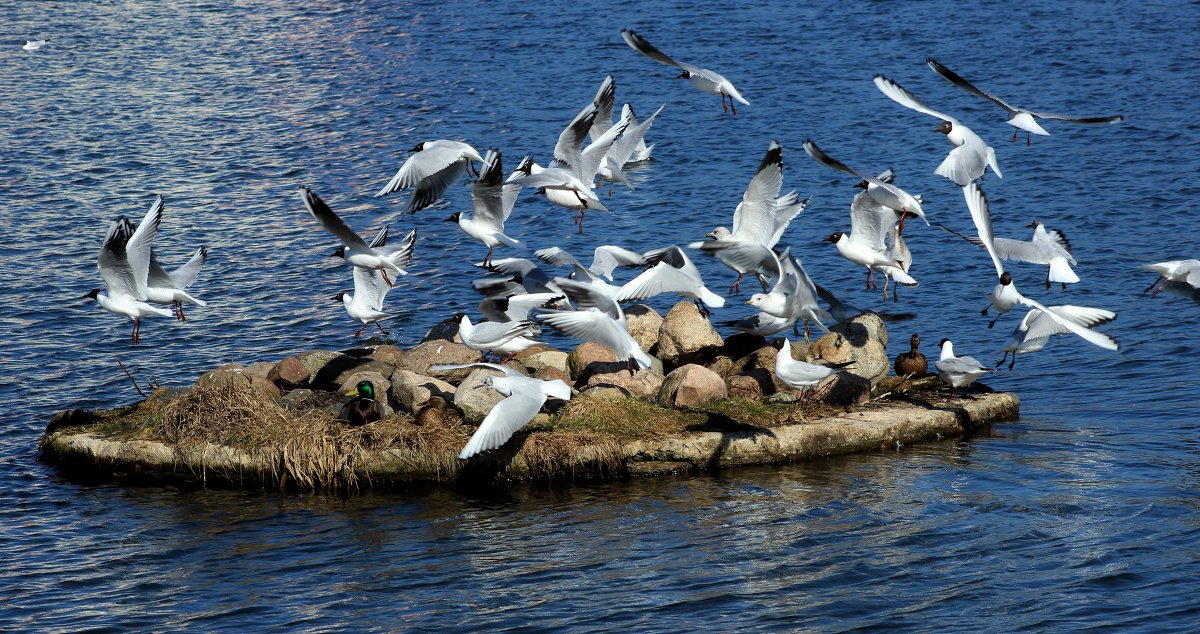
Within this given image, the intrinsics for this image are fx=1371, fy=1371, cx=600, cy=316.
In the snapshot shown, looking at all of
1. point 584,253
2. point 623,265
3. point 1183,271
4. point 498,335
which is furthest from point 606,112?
point 1183,271

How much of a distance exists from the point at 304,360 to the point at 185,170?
14.0m

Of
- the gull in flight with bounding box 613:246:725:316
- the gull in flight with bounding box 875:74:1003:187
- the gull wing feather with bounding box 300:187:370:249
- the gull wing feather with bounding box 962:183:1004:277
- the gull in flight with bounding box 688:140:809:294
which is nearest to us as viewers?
the gull wing feather with bounding box 962:183:1004:277

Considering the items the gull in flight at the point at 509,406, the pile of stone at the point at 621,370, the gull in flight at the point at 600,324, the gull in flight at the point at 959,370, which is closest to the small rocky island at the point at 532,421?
the pile of stone at the point at 621,370

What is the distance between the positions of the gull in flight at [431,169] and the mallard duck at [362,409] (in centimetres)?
294

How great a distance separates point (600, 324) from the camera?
13.0 metres

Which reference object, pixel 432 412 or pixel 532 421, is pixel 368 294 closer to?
pixel 432 412

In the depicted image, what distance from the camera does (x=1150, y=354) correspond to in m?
15.7

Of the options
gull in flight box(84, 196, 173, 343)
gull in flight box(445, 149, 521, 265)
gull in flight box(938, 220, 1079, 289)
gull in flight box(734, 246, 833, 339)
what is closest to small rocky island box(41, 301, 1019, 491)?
gull in flight box(734, 246, 833, 339)

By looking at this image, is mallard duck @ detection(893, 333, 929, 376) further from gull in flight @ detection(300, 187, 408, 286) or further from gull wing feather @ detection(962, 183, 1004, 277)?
gull in flight @ detection(300, 187, 408, 286)

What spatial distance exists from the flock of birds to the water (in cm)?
99

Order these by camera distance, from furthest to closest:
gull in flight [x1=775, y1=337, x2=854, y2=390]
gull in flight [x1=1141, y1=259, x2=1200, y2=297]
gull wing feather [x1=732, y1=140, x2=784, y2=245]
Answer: gull wing feather [x1=732, y1=140, x2=784, y2=245] < gull in flight [x1=1141, y1=259, x2=1200, y2=297] < gull in flight [x1=775, y1=337, x2=854, y2=390]

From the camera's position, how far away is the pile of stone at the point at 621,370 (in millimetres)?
13023

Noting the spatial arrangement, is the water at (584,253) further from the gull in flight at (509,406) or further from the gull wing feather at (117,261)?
the gull wing feather at (117,261)

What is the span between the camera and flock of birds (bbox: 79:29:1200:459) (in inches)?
509
